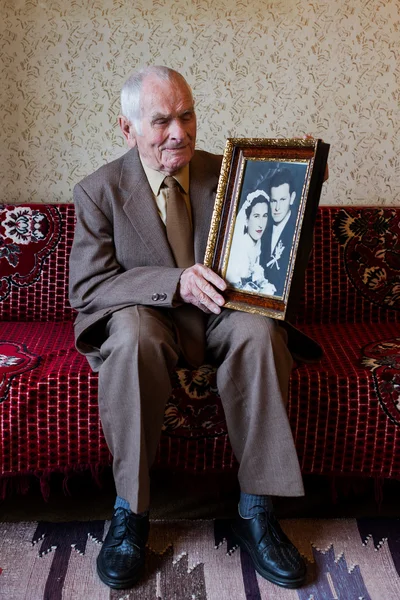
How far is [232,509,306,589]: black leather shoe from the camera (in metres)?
1.54

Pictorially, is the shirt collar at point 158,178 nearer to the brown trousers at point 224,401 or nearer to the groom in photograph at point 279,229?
the groom in photograph at point 279,229

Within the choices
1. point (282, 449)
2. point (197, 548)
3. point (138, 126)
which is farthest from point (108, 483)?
point (138, 126)

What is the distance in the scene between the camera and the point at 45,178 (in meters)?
2.43

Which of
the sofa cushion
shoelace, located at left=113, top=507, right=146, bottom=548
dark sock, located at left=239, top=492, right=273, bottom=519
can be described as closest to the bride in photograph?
the sofa cushion

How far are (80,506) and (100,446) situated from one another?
0.73 ft

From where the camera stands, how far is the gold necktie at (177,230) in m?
1.83

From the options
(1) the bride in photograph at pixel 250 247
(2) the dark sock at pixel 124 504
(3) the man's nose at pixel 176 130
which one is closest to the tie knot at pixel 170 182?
(3) the man's nose at pixel 176 130

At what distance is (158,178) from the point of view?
185 cm

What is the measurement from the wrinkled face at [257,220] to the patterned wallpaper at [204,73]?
0.85 meters

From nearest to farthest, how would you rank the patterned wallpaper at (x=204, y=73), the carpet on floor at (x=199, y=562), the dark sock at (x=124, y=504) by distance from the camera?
the carpet on floor at (x=199, y=562) → the dark sock at (x=124, y=504) → the patterned wallpaper at (x=204, y=73)

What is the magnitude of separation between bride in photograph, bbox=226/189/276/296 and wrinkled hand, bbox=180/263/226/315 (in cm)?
4

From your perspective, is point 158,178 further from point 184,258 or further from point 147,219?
point 184,258

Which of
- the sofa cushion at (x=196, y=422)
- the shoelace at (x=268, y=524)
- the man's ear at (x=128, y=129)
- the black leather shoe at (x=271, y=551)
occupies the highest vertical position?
the man's ear at (x=128, y=129)

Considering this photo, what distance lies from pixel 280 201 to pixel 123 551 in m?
0.90
